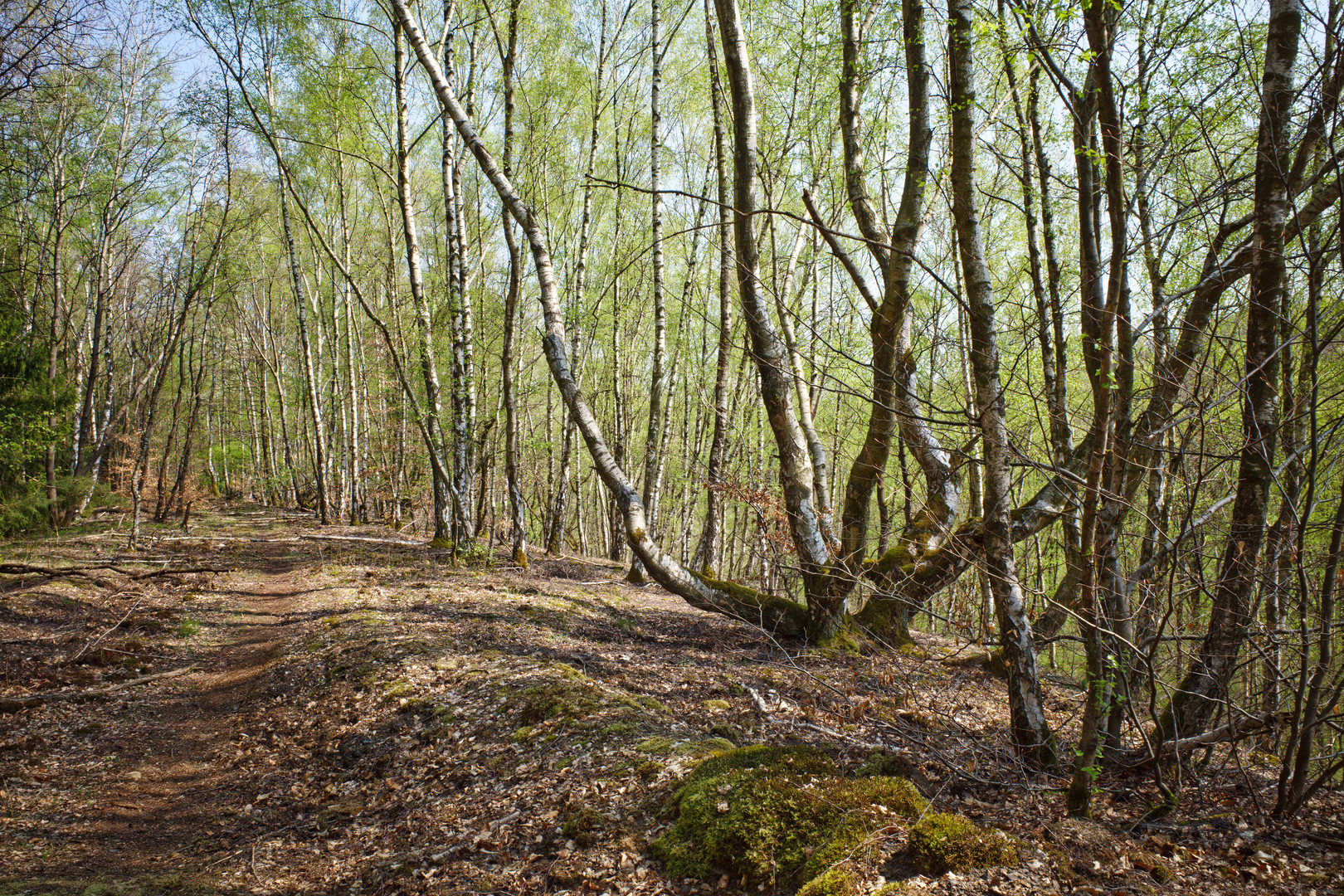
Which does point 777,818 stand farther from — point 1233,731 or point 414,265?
point 414,265

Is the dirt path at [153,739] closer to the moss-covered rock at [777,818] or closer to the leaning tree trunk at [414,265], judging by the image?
the moss-covered rock at [777,818]

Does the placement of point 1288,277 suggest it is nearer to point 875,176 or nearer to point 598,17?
point 875,176

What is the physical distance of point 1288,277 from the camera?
3463mm

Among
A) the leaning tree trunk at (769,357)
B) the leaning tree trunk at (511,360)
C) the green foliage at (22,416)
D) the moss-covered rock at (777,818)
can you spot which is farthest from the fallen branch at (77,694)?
the leaning tree trunk at (769,357)

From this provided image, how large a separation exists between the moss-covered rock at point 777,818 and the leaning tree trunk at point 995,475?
3.14 ft

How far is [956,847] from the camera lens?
2.45 meters

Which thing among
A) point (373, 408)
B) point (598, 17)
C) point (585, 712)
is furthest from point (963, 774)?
point (373, 408)

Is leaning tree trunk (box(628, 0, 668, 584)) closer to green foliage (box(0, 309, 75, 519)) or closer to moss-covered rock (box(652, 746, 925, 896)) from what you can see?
moss-covered rock (box(652, 746, 925, 896))

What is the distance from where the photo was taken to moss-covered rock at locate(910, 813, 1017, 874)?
2.40m

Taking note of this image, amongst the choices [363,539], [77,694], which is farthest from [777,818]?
[363,539]

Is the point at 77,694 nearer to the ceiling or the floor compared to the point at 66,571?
nearer to the floor

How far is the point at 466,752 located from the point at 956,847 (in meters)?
3.14

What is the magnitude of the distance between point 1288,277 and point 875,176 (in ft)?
36.6

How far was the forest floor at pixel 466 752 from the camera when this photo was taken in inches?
114
